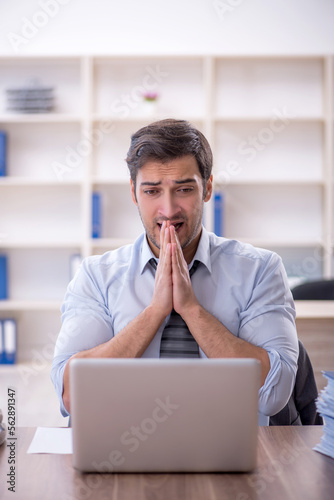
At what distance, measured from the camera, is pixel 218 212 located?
13.6 ft

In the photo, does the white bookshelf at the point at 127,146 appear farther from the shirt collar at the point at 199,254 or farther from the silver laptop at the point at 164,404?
the silver laptop at the point at 164,404

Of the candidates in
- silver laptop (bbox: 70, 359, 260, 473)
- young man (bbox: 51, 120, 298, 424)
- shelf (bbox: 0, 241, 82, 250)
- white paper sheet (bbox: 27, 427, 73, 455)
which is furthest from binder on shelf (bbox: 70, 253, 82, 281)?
silver laptop (bbox: 70, 359, 260, 473)

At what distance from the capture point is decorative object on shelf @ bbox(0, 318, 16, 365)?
13.6 feet

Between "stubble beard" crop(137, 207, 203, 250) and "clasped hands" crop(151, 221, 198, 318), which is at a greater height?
"stubble beard" crop(137, 207, 203, 250)

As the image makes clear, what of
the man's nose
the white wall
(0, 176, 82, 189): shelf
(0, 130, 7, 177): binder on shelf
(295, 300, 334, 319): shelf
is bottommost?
(295, 300, 334, 319): shelf

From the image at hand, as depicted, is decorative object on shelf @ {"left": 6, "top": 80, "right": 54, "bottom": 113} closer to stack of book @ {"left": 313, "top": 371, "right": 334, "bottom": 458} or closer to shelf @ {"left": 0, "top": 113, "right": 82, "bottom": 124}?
shelf @ {"left": 0, "top": 113, "right": 82, "bottom": 124}

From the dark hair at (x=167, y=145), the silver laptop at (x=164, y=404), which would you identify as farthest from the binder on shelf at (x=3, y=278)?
the silver laptop at (x=164, y=404)

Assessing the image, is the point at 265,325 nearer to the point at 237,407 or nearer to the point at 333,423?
the point at 333,423

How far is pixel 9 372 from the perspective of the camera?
404 centimetres

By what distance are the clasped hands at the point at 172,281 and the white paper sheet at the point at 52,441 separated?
45 cm

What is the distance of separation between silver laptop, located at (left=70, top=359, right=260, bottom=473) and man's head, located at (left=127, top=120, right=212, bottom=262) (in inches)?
31.6

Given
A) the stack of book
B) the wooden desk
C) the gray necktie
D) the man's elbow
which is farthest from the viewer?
the gray necktie

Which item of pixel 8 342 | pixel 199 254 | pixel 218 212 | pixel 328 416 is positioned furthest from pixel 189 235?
pixel 8 342

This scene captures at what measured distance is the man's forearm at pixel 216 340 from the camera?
152 cm
